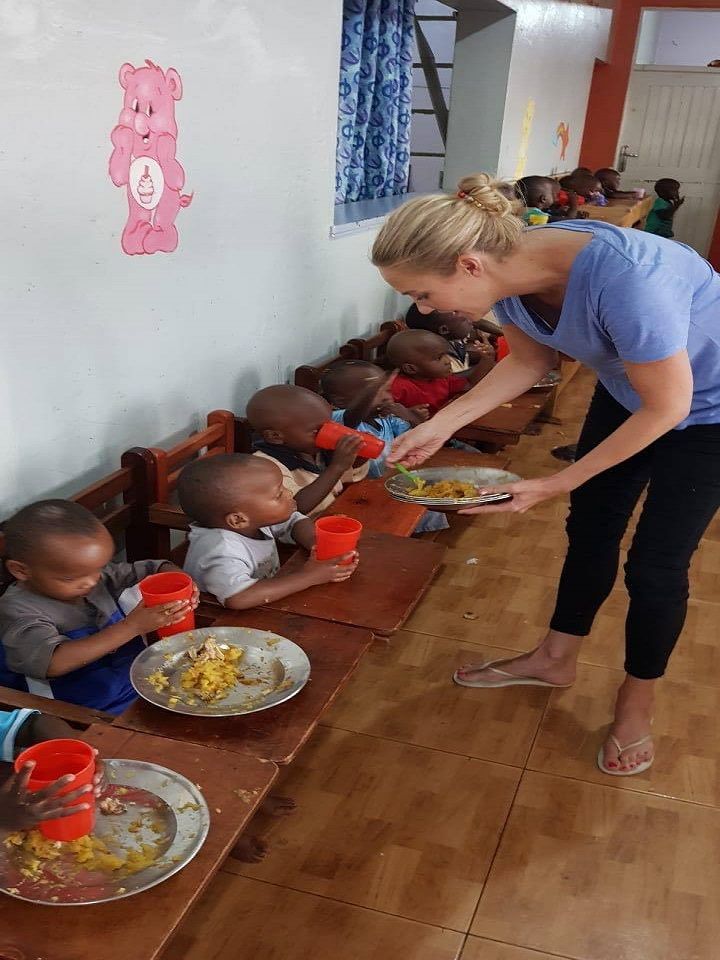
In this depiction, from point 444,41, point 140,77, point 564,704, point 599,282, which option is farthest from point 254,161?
point 444,41

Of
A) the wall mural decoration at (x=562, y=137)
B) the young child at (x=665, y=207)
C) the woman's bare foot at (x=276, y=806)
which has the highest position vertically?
the wall mural decoration at (x=562, y=137)

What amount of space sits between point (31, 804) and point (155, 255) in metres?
1.73

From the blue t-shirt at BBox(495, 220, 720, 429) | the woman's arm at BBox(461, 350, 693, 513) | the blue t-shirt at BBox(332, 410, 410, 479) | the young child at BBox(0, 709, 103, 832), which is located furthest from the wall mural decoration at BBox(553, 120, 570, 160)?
the young child at BBox(0, 709, 103, 832)

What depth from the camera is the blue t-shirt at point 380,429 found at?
10.6 feet

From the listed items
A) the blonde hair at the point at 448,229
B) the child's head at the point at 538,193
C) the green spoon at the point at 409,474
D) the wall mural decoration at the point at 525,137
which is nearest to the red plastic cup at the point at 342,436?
the green spoon at the point at 409,474

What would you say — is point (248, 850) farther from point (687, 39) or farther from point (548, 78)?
point (687, 39)

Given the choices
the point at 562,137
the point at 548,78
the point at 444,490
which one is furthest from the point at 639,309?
the point at 562,137

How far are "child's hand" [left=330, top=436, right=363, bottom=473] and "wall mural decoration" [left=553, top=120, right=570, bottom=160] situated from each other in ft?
21.3

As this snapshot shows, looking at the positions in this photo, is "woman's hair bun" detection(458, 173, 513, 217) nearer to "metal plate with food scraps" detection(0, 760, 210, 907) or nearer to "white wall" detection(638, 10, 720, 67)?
"metal plate with food scraps" detection(0, 760, 210, 907)

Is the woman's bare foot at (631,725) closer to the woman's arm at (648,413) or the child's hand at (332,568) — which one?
the woman's arm at (648,413)

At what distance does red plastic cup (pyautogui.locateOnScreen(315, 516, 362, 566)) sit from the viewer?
6.46 feet

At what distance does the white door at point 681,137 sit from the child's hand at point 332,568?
9974 mm

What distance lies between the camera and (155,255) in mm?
2475

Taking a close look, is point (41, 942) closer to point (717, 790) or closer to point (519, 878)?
point (519, 878)
